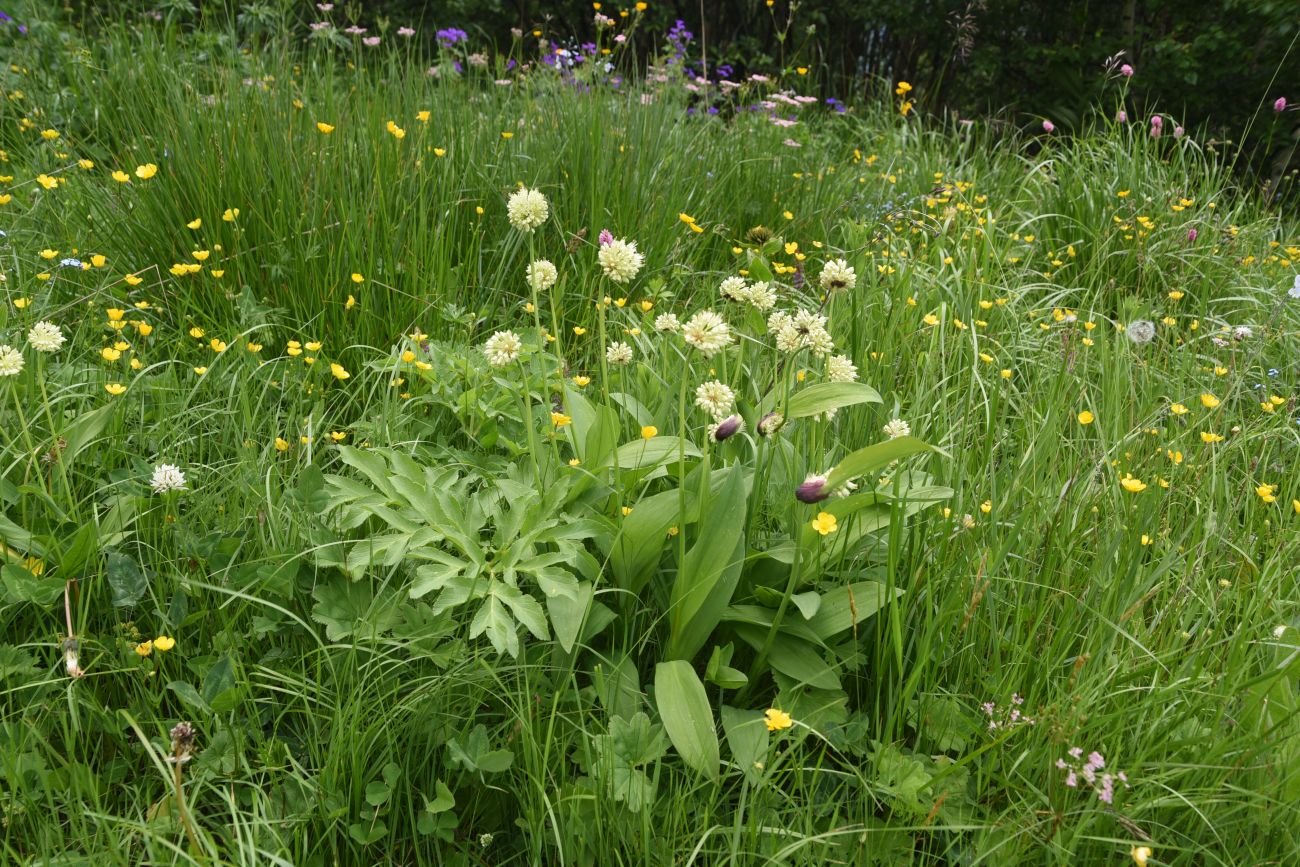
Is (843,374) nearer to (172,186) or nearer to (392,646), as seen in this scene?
(392,646)

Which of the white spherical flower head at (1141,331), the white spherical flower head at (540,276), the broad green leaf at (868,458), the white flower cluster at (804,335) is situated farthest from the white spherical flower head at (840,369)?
the white spherical flower head at (1141,331)

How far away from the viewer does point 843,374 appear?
4.66 feet

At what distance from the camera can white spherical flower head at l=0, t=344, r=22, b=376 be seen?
1425 millimetres

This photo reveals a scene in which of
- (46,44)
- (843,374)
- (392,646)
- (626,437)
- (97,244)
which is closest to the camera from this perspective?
(392,646)

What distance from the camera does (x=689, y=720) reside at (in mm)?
1173

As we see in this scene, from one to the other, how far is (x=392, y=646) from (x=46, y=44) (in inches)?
139

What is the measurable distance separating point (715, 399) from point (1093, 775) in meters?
0.67

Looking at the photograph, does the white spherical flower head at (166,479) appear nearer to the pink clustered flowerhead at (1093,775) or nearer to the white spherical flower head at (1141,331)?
the pink clustered flowerhead at (1093,775)

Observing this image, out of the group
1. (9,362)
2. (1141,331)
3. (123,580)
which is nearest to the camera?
(123,580)

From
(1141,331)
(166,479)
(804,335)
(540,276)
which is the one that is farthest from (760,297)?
(1141,331)

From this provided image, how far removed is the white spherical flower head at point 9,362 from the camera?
142 centimetres

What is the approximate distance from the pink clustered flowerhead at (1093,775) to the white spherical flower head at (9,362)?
1.57 meters

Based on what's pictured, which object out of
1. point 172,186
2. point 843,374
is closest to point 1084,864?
point 843,374

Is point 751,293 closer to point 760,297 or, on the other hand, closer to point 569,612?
point 760,297
